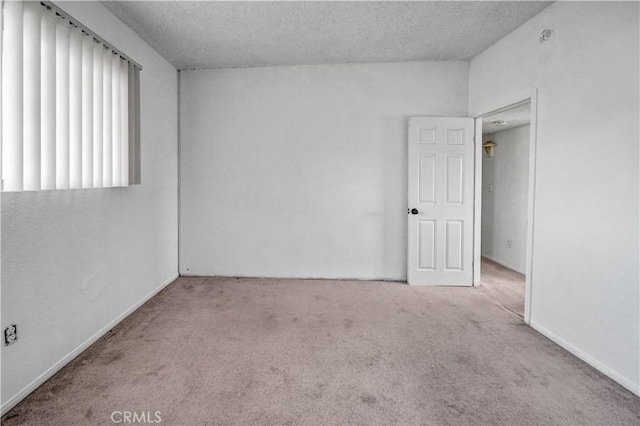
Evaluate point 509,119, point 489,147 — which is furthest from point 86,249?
point 489,147

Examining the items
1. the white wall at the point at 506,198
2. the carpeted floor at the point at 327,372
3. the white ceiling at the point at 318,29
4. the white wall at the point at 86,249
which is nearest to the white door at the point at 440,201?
the carpeted floor at the point at 327,372

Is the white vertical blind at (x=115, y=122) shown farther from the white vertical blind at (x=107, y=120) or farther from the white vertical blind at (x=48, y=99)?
the white vertical blind at (x=48, y=99)

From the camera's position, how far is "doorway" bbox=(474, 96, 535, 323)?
372 cm

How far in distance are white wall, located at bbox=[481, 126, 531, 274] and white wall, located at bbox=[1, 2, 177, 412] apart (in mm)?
5097

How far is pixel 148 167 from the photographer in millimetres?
3256

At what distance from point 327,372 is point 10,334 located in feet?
6.16

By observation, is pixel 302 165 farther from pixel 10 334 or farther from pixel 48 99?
pixel 10 334

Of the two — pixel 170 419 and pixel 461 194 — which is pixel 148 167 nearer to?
pixel 170 419

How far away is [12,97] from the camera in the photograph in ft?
5.50

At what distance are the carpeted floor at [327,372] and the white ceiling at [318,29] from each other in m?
2.75

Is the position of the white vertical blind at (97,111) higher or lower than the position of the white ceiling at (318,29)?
lower

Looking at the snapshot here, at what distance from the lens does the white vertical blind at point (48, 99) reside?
1865 millimetres

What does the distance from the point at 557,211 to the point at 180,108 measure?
427cm

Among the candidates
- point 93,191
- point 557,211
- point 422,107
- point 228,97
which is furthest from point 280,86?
point 557,211
